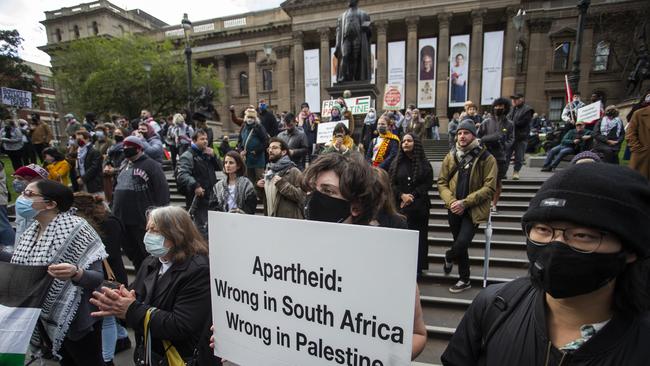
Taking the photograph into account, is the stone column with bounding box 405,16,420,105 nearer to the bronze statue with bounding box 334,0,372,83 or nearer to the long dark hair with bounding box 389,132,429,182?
the bronze statue with bounding box 334,0,372,83

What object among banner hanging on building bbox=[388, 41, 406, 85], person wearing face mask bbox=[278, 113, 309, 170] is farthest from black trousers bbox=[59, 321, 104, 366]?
banner hanging on building bbox=[388, 41, 406, 85]

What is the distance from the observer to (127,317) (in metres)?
2.00

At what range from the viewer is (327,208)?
1957 millimetres

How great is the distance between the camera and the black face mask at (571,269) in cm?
99

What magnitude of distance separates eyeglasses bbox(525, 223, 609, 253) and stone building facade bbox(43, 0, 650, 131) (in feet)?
101

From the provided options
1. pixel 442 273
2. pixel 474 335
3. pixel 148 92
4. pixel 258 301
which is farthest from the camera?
pixel 148 92

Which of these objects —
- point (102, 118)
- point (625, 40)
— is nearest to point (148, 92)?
point (102, 118)

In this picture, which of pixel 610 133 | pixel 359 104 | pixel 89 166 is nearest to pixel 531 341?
pixel 89 166

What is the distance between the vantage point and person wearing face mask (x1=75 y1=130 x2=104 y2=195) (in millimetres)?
6840

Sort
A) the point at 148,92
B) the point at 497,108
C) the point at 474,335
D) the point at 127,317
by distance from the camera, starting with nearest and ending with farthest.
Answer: the point at 474,335, the point at 127,317, the point at 497,108, the point at 148,92

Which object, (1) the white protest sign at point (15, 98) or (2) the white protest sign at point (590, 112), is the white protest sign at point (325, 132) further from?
(1) the white protest sign at point (15, 98)

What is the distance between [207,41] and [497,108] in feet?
155

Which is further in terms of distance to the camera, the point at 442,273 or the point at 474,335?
the point at 442,273

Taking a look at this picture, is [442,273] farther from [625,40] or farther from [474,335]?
[625,40]
